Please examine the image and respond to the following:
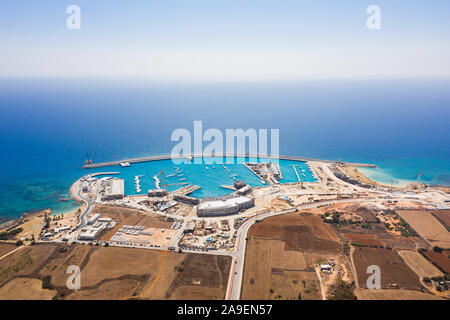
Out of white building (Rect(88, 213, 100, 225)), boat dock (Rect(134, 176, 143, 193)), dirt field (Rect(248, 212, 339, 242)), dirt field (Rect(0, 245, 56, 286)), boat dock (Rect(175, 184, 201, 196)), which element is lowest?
dirt field (Rect(0, 245, 56, 286))

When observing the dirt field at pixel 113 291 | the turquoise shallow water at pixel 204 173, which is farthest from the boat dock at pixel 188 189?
the dirt field at pixel 113 291

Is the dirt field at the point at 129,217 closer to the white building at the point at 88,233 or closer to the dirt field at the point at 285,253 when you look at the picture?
the white building at the point at 88,233

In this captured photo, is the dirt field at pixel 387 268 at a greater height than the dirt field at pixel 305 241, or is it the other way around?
the dirt field at pixel 305 241

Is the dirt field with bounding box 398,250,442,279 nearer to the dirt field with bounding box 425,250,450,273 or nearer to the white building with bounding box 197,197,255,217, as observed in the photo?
the dirt field with bounding box 425,250,450,273

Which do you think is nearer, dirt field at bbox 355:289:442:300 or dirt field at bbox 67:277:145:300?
dirt field at bbox 355:289:442:300

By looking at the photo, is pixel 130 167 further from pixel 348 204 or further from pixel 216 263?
pixel 348 204

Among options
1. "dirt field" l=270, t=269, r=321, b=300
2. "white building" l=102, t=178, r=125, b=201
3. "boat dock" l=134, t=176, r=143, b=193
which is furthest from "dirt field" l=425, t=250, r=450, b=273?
"white building" l=102, t=178, r=125, b=201
